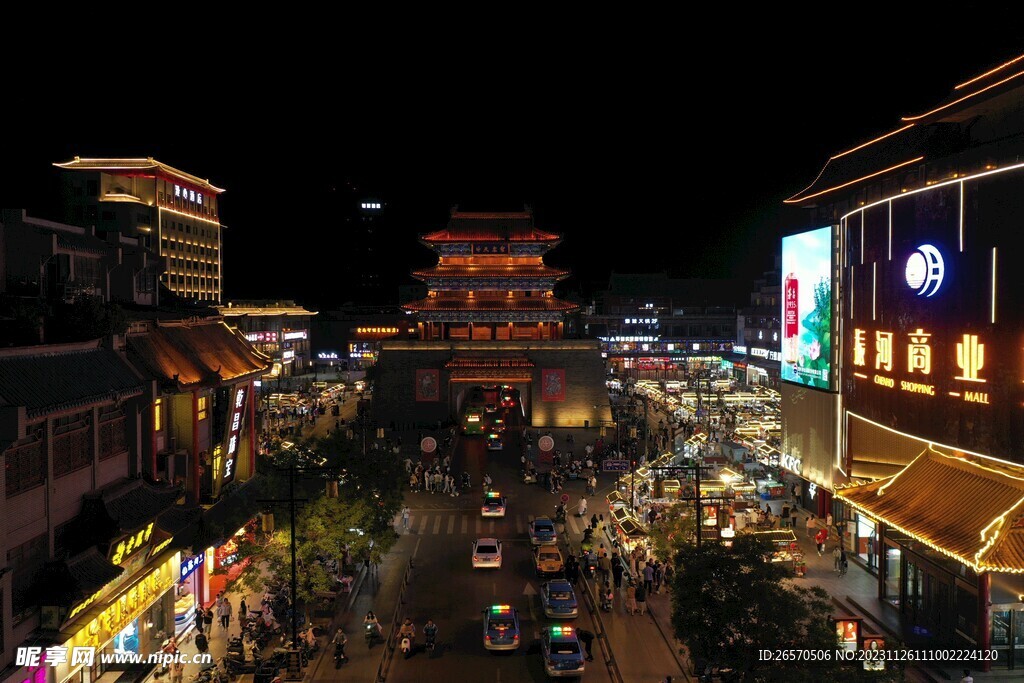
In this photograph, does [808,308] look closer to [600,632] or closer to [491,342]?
[600,632]

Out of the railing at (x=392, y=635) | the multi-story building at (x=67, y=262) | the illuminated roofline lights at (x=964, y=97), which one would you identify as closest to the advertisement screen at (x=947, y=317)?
the illuminated roofline lights at (x=964, y=97)

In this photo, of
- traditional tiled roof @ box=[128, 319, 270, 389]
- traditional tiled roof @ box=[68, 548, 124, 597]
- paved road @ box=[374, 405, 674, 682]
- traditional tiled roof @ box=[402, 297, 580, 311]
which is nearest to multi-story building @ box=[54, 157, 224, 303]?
traditional tiled roof @ box=[402, 297, 580, 311]

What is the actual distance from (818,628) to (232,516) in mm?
17828

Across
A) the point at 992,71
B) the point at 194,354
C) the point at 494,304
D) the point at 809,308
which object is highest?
the point at 992,71

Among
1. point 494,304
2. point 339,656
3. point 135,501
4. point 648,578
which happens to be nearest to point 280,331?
point 494,304

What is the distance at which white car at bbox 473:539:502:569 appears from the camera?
27.5 metres

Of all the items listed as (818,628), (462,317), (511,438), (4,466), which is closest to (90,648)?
(4,466)

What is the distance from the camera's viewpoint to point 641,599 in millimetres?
23672

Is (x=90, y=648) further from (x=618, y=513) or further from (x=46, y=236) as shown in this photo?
(x=618, y=513)

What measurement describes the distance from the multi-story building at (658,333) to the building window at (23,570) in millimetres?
89390

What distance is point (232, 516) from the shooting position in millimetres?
24141

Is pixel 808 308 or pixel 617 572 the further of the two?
pixel 808 308

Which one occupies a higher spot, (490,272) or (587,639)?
(490,272)

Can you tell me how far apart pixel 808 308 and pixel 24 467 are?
28444 millimetres
